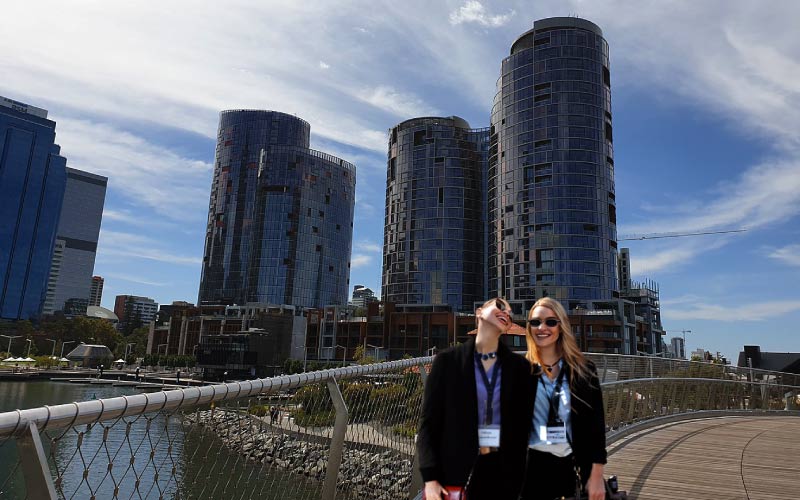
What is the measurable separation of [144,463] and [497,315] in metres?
17.0

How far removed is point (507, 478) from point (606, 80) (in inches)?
3984

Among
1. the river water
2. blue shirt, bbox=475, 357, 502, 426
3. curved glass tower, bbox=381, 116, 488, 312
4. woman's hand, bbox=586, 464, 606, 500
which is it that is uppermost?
Result: curved glass tower, bbox=381, 116, 488, 312

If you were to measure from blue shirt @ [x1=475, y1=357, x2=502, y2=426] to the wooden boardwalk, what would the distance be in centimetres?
390

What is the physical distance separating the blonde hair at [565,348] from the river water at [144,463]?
2.26 metres

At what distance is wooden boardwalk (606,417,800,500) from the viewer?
18.8 ft

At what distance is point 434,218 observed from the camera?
4370 inches

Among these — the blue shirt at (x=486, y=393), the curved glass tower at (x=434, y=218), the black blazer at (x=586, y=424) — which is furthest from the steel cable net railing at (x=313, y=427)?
the curved glass tower at (x=434, y=218)

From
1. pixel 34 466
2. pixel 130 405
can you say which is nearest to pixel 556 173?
pixel 130 405

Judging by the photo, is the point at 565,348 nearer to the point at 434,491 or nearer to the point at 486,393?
the point at 486,393

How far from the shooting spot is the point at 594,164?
86.1 metres

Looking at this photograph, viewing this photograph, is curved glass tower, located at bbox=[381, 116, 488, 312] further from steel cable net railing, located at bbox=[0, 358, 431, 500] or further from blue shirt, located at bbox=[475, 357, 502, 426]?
blue shirt, located at bbox=[475, 357, 502, 426]

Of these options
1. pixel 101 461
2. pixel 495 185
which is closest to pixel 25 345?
pixel 495 185

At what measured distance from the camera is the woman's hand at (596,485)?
2781 millimetres

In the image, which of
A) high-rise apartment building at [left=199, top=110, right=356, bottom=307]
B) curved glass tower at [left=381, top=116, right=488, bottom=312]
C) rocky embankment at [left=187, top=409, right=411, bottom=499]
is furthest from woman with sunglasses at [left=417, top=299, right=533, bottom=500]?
high-rise apartment building at [left=199, top=110, right=356, bottom=307]
